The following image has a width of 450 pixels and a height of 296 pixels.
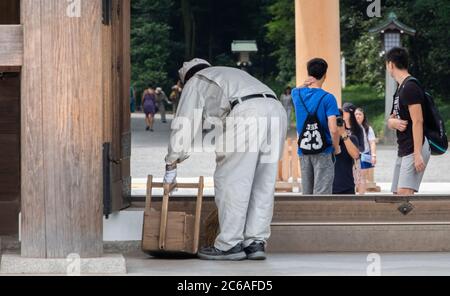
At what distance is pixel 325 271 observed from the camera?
31.0ft

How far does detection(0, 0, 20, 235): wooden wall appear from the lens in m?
11.3

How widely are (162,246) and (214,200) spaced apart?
3.39 ft

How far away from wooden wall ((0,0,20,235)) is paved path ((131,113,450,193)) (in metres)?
11.7

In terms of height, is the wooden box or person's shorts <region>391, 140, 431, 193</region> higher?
person's shorts <region>391, 140, 431, 193</region>

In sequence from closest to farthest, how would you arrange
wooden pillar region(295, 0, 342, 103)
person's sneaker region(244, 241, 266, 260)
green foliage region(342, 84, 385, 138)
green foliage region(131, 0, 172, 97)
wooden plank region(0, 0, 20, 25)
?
person's sneaker region(244, 241, 266, 260)
wooden plank region(0, 0, 20, 25)
wooden pillar region(295, 0, 342, 103)
green foliage region(342, 84, 385, 138)
green foliage region(131, 0, 172, 97)

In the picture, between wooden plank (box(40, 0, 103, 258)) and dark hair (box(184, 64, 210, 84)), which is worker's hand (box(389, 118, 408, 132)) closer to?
dark hair (box(184, 64, 210, 84))

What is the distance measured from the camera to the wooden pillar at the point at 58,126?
30.4ft

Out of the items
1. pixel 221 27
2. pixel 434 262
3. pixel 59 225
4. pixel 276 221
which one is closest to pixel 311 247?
pixel 276 221

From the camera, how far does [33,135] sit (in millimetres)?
9297

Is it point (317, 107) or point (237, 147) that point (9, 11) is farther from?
point (317, 107)

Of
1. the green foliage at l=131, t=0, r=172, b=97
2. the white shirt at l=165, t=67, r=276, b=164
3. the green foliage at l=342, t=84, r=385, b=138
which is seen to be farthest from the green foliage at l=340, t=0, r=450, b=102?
the white shirt at l=165, t=67, r=276, b=164

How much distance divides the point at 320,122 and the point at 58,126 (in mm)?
3242

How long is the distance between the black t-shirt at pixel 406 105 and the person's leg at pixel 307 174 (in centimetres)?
127

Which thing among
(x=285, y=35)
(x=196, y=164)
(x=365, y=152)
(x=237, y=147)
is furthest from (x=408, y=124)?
(x=285, y=35)
